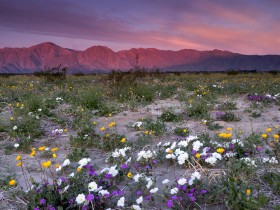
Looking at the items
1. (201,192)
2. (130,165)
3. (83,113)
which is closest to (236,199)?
(201,192)

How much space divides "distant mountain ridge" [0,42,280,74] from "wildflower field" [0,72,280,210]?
12031cm

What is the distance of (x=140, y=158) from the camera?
132 inches

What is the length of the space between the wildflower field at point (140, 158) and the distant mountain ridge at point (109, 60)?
120m

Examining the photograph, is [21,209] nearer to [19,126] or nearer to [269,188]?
[269,188]

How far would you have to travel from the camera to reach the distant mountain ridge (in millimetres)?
138625

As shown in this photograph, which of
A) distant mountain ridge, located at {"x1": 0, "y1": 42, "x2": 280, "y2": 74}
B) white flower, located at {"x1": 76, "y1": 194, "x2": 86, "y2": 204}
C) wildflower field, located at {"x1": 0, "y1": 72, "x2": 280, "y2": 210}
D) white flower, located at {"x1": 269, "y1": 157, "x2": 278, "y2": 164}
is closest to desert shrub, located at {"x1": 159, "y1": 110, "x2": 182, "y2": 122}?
wildflower field, located at {"x1": 0, "y1": 72, "x2": 280, "y2": 210}

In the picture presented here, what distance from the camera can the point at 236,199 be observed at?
2191 millimetres

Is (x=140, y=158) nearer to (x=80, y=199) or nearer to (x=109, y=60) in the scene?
(x=80, y=199)

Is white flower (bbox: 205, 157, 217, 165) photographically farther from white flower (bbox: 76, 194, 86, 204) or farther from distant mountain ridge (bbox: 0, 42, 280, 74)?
distant mountain ridge (bbox: 0, 42, 280, 74)

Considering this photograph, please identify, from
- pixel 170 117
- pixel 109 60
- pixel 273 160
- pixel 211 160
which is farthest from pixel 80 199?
pixel 109 60

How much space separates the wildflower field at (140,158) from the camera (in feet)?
8.13

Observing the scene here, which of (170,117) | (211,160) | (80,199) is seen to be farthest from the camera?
(170,117)

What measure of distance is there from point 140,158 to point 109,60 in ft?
560

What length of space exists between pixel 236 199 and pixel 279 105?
5.61 metres
